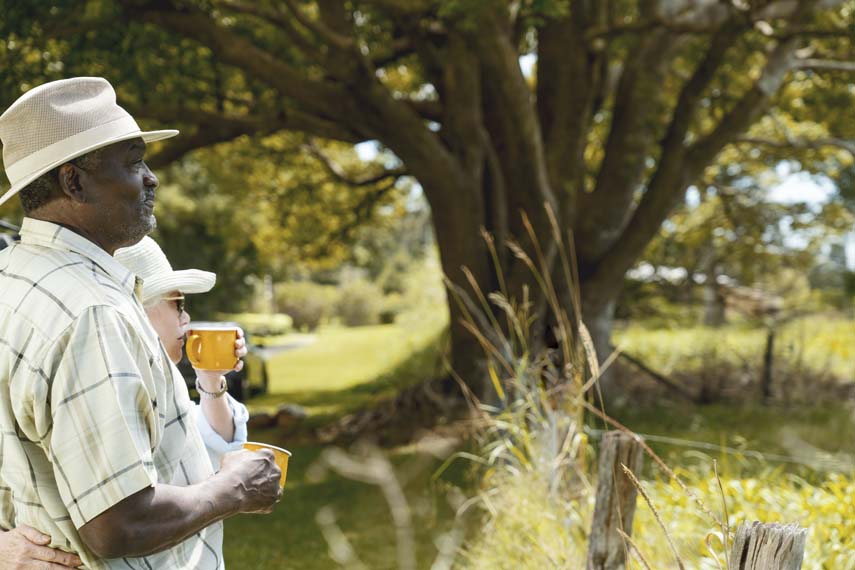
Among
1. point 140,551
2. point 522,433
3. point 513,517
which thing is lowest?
point 513,517

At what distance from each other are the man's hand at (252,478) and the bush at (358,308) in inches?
1239

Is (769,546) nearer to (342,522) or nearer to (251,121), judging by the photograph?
(342,522)

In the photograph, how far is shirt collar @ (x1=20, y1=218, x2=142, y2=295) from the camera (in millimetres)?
1508

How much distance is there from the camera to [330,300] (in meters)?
33.5

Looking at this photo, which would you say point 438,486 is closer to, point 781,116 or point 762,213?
point 762,213

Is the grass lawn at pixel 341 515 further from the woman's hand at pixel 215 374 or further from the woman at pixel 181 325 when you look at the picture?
the woman's hand at pixel 215 374

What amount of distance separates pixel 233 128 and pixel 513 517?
5.12 metres

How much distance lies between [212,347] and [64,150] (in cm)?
67

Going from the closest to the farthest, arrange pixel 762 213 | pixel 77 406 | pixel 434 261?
pixel 77 406 < pixel 762 213 < pixel 434 261

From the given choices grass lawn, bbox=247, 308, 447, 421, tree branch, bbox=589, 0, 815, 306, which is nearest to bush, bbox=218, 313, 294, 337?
grass lawn, bbox=247, 308, 447, 421

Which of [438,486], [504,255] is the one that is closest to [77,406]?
[438,486]

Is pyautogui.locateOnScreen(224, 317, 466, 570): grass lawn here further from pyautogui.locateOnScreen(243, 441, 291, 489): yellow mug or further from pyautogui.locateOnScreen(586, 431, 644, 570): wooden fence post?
pyautogui.locateOnScreen(243, 441, 291, 489): yellow mug

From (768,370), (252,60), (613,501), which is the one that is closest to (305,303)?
(768,370)

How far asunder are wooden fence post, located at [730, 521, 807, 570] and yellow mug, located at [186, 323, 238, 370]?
1203mm
